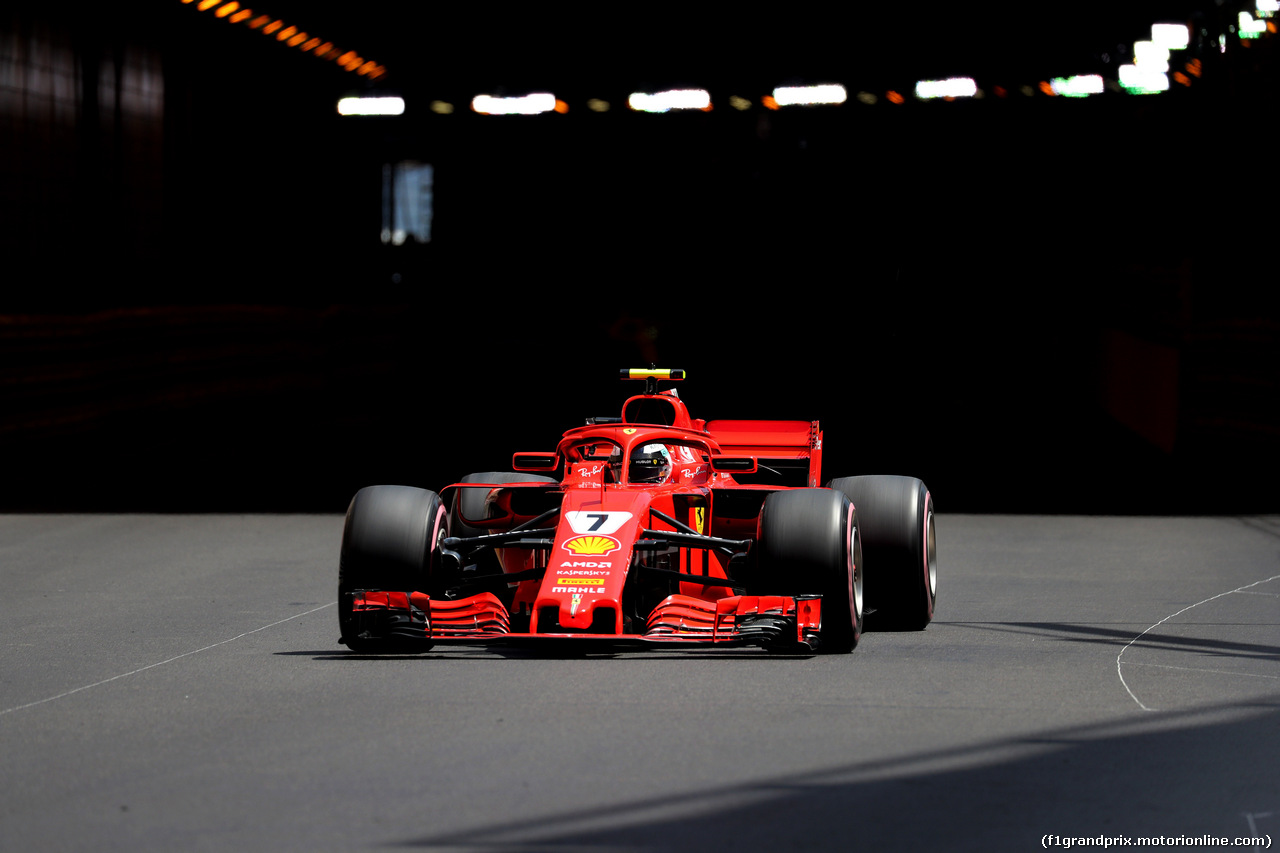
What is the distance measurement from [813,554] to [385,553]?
6.74ft

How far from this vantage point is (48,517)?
1592 cm

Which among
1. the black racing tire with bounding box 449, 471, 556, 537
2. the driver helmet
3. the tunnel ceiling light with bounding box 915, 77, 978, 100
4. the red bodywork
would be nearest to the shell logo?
the red bodywork

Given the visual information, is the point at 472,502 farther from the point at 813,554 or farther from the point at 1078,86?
the point at 1078,86

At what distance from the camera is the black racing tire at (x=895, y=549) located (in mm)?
9586

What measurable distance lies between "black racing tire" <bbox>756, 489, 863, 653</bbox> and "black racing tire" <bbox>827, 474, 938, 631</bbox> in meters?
0.90

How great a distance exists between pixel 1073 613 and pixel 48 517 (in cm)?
946

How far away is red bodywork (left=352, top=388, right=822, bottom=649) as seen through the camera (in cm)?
843

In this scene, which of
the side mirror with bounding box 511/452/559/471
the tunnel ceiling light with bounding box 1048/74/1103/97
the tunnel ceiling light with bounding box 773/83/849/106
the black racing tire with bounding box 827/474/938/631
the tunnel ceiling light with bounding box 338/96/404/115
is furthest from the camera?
the tunnel ceiling light with bounding box 338/96/404/115

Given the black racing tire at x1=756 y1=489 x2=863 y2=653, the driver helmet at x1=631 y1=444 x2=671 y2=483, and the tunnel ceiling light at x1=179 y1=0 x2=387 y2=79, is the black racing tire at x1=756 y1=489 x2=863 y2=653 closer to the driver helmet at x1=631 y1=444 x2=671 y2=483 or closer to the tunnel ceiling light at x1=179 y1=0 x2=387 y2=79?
the driver helmet at x1=631 y1=444 x2=671 y2=483

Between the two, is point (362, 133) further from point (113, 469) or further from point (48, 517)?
point (48, 517)

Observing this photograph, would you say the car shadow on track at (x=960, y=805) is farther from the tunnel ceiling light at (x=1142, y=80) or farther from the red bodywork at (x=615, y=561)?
the tunnel ceiling light at (x=1142, y=80)

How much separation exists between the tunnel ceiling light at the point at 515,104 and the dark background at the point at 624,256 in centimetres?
60

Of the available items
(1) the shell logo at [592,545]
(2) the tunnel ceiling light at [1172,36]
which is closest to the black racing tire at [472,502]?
(1) the shell logo at [592,545]

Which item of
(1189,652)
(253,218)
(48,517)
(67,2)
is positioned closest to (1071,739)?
(1189,652)
